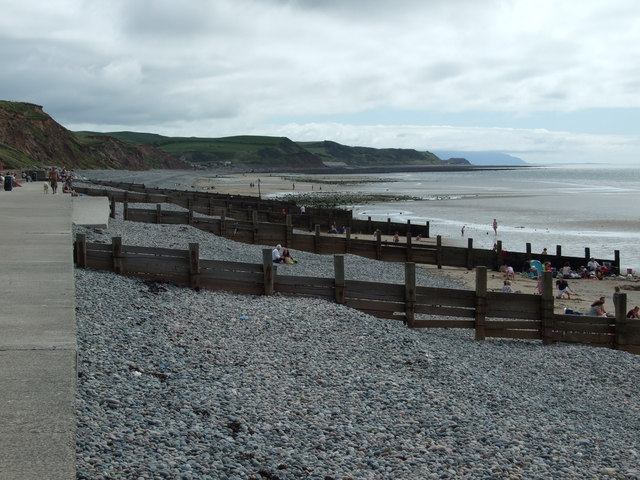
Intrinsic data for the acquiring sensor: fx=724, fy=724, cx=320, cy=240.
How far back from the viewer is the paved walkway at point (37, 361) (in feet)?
16.4

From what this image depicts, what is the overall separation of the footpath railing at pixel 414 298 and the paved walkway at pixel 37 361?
6.88 ft

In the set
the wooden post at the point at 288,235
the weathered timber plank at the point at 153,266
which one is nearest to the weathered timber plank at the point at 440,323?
the weathered timber plank at the point at 153,266

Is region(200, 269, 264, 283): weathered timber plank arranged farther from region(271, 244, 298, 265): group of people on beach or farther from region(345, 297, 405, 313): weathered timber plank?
region(271, 244, 298, 265): group of people on beach

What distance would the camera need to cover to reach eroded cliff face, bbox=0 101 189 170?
92250 mm

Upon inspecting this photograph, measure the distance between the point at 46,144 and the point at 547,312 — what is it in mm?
99644

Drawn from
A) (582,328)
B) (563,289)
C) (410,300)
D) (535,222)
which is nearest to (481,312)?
(410,300)

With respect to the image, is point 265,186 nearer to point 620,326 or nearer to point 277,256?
point 277,256

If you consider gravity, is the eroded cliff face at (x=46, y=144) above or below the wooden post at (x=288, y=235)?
above


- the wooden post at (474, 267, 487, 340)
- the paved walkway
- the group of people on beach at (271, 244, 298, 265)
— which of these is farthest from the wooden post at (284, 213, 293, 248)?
the wooden post at (474, 267, 487, 340)

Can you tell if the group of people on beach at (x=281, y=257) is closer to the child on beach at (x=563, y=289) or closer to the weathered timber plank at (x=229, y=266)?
the weathered timber plank at (x=229, y=266)

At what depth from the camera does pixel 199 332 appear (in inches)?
429

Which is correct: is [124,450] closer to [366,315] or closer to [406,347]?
[406,347]

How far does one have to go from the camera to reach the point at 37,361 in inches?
270

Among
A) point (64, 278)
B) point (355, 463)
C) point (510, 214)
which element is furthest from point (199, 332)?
point (510, 214)
